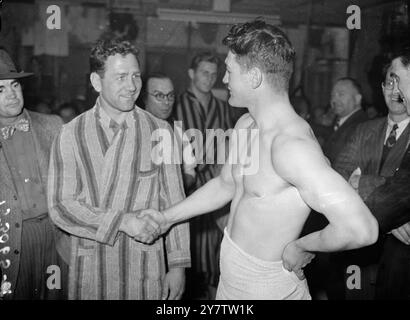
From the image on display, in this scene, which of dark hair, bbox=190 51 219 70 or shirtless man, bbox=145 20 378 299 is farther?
dark hair, bbox=190 51 219 70

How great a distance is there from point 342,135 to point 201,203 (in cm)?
69

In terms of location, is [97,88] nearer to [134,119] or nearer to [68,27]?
[134,119]

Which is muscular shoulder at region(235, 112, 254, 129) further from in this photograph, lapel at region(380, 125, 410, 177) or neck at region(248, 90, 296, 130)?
lapel at region(380, 125, 410, 177)

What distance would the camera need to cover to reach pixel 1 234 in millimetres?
1520

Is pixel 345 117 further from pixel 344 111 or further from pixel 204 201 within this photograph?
pixel 204 201

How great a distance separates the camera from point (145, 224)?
1461 mm

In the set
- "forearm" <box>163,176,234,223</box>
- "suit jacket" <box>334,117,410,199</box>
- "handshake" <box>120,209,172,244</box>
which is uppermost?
"suit jacket" <box>334,117,410,199</box>

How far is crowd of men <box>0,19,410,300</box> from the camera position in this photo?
122cm

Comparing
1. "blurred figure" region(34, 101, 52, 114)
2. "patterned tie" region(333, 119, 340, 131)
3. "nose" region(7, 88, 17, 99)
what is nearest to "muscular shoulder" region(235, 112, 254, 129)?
"patterned tie" region(333, 119, 340, 131)

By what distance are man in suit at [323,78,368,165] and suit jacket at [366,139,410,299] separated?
25 centimetres

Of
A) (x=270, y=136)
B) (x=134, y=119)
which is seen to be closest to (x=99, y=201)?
(x=134, y=119)

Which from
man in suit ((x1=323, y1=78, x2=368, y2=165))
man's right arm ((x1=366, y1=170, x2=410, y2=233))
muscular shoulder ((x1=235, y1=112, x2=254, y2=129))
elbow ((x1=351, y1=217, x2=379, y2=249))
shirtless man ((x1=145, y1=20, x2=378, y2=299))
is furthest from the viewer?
man in suit ((x1=323, y1=78, x2=368, y2=165))

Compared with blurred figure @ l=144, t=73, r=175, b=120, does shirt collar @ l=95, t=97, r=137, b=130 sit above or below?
below

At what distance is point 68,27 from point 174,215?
82 centimetres
